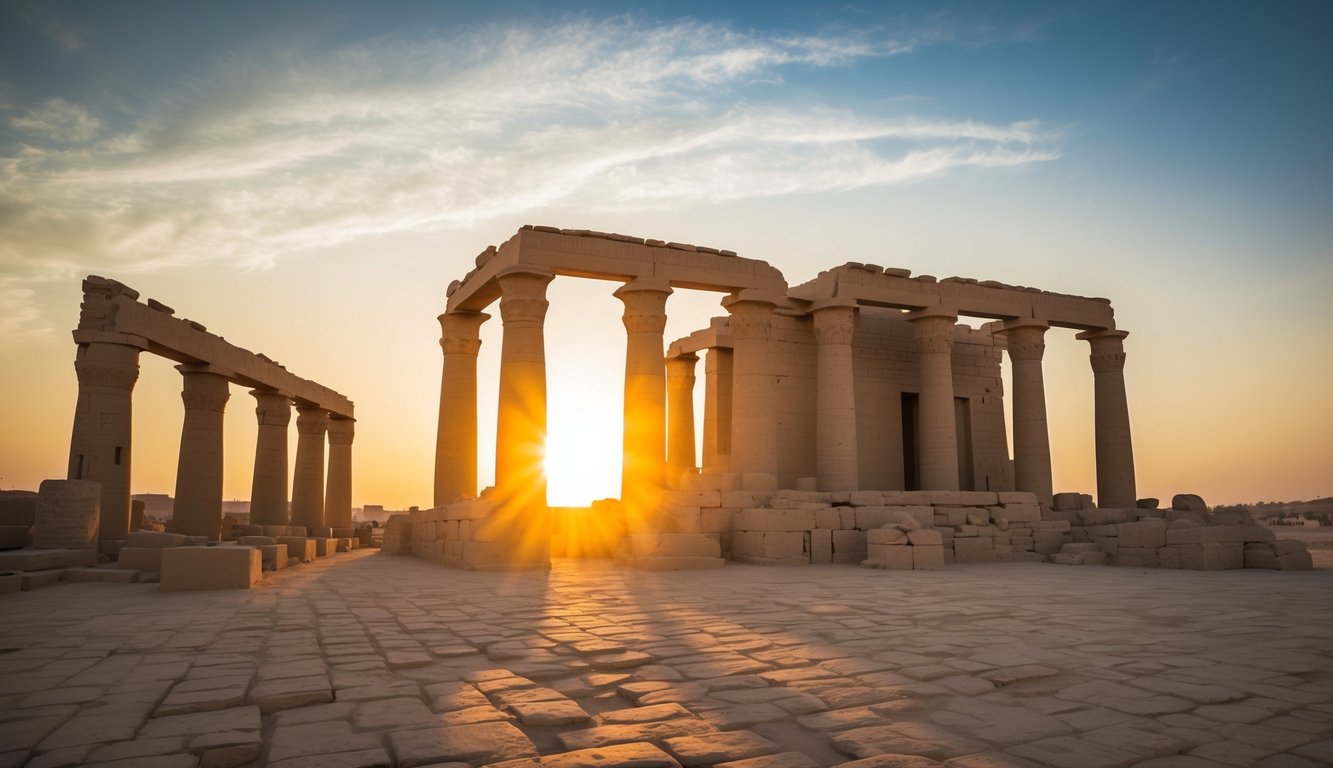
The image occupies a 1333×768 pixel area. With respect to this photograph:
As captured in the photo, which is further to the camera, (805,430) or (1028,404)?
(1028,404)

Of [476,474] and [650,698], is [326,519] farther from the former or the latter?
[650,698]

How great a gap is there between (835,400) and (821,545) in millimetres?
4797

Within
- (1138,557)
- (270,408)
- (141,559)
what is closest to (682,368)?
(270,408)

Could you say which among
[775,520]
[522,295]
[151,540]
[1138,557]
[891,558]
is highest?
[522,295]

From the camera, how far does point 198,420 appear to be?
20.5m

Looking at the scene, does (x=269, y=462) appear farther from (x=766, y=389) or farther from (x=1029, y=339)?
(x=1029, y=339)

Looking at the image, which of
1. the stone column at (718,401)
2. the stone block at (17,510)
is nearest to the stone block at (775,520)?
the stone column at (718,401)

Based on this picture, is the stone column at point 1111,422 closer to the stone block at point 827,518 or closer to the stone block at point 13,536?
the stone block at point 827,518

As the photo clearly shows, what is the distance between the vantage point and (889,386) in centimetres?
2384

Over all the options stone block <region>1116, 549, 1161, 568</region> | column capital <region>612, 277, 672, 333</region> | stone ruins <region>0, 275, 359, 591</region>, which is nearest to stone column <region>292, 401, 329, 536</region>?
stone ruins <region>0, 275, 359, 591</region>

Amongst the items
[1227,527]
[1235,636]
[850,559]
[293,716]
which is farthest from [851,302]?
[293,716]

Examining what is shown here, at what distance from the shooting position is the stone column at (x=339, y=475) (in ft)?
99.8

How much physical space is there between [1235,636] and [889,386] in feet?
56.3

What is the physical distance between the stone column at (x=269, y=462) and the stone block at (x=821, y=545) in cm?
1702
